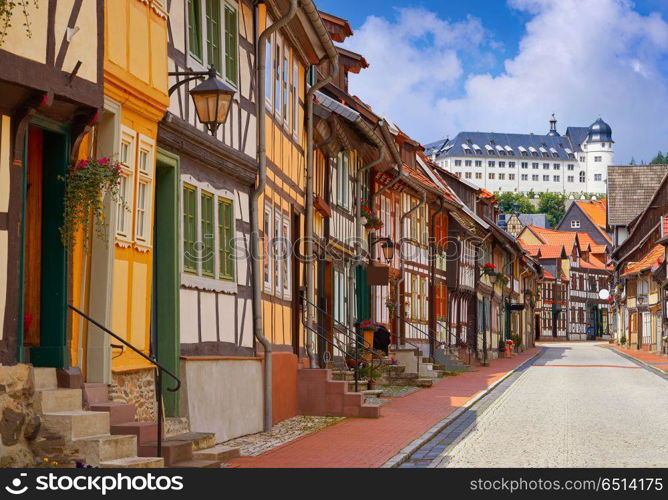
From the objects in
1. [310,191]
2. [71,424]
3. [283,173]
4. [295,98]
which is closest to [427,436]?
[283,173]

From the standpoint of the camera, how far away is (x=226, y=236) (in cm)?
1614

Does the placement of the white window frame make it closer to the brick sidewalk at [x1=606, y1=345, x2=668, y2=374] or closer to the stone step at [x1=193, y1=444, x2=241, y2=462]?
the stone step at [x1=193, y1=444, x2=241, y2=462]

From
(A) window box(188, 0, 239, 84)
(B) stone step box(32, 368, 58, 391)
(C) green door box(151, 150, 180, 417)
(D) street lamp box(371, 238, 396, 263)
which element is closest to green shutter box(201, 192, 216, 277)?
(C) green door box(151, 150, 180, 417)

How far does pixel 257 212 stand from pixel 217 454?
238 inches

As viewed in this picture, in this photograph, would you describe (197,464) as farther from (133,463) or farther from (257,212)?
(257,212)

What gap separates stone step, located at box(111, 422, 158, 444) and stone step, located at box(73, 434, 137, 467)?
61 cm

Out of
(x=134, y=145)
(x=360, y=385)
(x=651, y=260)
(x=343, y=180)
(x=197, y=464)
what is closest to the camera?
(x=197, y=464)

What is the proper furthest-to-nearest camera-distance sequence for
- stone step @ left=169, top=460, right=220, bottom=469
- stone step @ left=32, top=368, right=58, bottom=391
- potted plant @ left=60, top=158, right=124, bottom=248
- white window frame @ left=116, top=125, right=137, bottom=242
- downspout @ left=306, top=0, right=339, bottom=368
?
downspout @ left=306, top=0, right=339, bottom=368
white window frame @ left=116, top=125, right=137, bottom=242
stone step @ left=169, top=460, right=220, bottom=469
potted plant @ left=60, top=158, right=124, bottom=248
stone step @ left=32, top=368, right=58, bottom=391

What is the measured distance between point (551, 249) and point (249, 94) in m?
105

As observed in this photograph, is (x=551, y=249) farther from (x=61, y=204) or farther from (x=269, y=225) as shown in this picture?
(x=61, y=204)

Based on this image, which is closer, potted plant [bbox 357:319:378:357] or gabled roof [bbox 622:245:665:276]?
potted plant [bbox 357:319:378:357]

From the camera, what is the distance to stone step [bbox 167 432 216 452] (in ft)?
39.5

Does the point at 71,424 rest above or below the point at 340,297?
below
